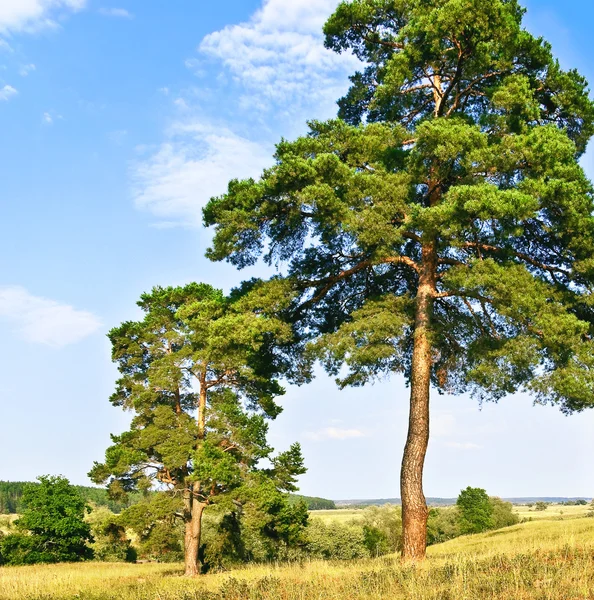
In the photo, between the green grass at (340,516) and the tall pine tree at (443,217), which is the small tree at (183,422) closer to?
the tall pine tree at (443,217)

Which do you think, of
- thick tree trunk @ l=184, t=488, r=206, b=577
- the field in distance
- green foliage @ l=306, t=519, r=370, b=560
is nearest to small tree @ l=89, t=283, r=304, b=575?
thick tree trunk @ l=184, t=488, r=206, b=577

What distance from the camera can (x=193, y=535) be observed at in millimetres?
26125

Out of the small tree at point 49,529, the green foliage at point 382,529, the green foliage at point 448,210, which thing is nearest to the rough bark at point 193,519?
the small tree at point 49,529

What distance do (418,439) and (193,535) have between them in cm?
1726

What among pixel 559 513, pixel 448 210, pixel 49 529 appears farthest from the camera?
pixel 559 513

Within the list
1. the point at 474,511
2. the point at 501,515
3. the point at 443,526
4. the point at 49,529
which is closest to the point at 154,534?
the point at 49,529

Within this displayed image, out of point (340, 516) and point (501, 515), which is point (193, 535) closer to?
point (501, 515)

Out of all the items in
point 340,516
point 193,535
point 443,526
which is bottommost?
point 340,516

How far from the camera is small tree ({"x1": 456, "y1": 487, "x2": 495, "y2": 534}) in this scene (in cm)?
6481

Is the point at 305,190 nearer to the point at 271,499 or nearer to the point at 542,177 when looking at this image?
the point at 542,177

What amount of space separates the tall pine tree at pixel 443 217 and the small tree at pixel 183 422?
9.84 m

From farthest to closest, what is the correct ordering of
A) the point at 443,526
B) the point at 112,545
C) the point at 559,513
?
1. the point at 559,513
2. the point at 443,526
3. the point at 112,545

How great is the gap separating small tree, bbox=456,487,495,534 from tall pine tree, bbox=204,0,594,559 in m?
57.2

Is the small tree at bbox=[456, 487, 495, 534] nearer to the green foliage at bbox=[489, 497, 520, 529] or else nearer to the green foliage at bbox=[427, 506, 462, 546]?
the green foliage at bbox=[427, 506, 462, 546]
